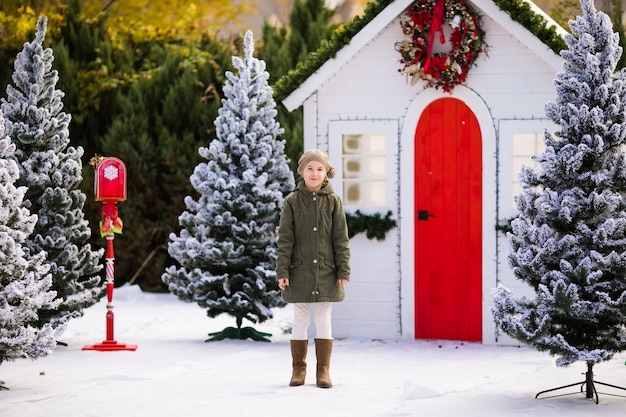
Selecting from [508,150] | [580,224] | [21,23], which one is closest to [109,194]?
[508,150]

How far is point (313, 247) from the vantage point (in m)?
9.29

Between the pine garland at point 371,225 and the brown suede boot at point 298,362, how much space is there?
2.92 meters

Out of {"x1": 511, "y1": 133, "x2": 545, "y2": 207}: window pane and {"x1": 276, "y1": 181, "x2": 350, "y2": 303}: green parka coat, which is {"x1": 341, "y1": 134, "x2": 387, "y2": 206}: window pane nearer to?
{"x1": 511, "y1": 133, "x2": 545, "y2": 207}: window pane

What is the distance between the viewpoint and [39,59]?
1120cm

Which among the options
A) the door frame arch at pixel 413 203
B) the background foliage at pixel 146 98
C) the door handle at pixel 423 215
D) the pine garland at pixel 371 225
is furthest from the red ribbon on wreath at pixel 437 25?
the background foliage at pixel 146 98

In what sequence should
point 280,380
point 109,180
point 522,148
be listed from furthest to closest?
point 522,148 → point 109,180 → point 280,380

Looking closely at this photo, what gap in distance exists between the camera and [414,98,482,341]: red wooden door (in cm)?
1193

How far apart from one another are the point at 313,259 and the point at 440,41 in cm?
358

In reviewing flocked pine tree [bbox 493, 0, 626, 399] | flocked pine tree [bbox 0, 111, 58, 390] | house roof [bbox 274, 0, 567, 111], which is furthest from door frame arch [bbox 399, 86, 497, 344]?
flocked pine tree [bbox 0, 111, 58, 390]

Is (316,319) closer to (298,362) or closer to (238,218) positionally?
(298,362)

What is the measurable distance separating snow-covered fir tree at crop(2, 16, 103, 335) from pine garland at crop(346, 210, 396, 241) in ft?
8.93

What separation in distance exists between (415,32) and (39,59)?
377cm

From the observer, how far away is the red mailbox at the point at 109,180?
1164 centimetres

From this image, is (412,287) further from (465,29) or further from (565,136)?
(565,136)
